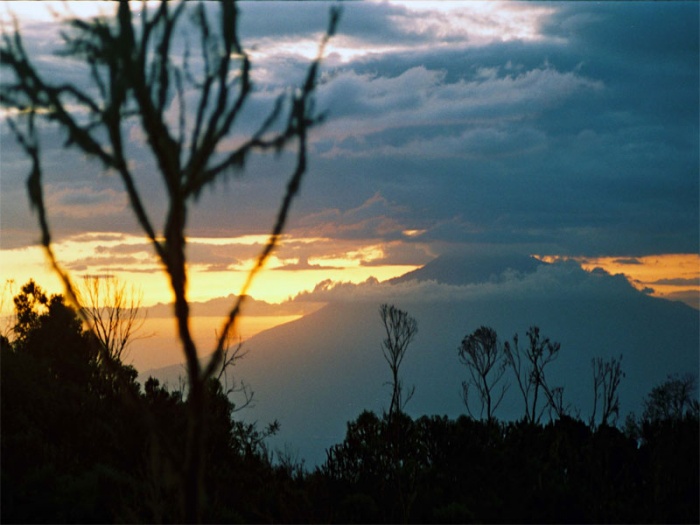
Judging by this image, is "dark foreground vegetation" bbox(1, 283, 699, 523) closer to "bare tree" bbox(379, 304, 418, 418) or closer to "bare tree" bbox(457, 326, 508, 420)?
"bare tree" bbox(379, 304, 418, 418)

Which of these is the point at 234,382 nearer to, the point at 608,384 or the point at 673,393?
the point at 608,384

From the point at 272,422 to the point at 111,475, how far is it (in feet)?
37.5

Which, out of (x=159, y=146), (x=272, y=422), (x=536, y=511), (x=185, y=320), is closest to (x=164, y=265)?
(x=185, y=320)

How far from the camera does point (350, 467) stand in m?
21.5

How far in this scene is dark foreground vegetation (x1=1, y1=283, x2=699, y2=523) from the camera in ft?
47.5

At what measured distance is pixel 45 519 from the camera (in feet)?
44.0

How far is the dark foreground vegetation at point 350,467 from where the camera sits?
1448 centimetres

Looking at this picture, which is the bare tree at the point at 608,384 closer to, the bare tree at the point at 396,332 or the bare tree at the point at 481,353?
the bare tree at the point at 481,353

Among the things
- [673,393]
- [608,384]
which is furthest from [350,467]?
[673,393]

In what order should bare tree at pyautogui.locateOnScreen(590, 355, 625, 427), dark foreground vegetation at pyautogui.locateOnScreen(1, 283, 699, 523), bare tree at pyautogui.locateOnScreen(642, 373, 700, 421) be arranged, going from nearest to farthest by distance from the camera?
dark foreground vegetation at pyautogui.locateOnScreen(1, 283, 699, 523), bare tree at pyautogui.locateOnScreen(642, 373, 700, 421), bare tree at pyautogui.locateOnScreen(590, 355, 625, 427)

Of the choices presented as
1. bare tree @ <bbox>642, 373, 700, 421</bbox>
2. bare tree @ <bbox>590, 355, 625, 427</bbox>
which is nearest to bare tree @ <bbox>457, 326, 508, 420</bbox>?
bare tree @ <bbox>590, 355, 625, 427</bbox>

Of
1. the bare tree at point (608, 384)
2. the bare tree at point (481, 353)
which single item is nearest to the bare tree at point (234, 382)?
the bare tree at point (481, 353)

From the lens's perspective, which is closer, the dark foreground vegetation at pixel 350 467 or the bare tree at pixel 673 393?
the dark foreground vegetation at pixel 350 467

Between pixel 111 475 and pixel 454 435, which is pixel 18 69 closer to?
pixel 111 475
